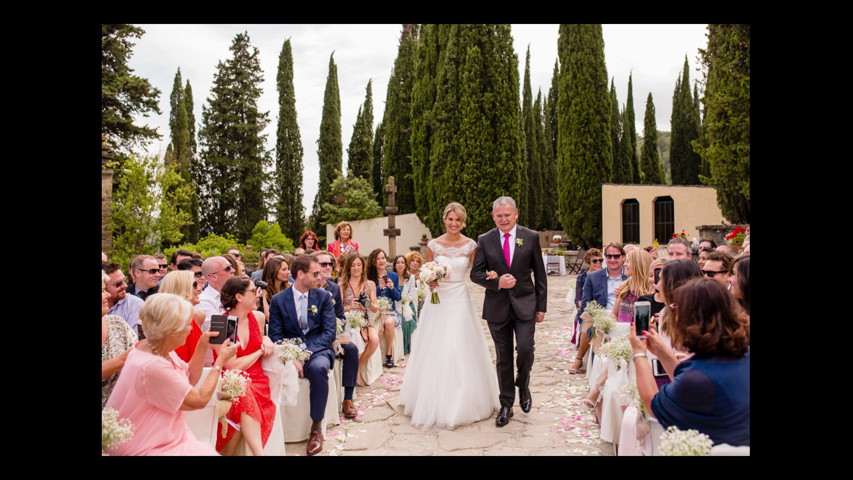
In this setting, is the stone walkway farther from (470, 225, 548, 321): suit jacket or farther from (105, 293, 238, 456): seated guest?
(105, 293, 238, 456): seated guest

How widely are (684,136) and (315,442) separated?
3449 centimetres

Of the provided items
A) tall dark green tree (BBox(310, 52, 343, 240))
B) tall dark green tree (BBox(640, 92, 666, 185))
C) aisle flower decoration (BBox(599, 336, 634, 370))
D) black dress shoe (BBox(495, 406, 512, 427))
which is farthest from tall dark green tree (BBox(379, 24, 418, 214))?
aisle flower decoration (BBox(599, 336, 634, 370))

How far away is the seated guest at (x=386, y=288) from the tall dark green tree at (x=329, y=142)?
26369mm

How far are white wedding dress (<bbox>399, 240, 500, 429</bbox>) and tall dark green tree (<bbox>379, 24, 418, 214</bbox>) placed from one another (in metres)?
23.5

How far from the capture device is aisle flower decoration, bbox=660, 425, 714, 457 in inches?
89.7

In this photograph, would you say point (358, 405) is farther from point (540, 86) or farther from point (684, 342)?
point (540, 86)

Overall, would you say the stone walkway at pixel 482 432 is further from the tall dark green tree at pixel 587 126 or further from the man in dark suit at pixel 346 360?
the tall dark green tree at pixel 587 126

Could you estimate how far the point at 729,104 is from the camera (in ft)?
39.7

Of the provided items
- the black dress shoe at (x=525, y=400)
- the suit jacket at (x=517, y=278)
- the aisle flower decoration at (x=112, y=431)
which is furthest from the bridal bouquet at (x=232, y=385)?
the black dress shoe at (x=525, y=400)

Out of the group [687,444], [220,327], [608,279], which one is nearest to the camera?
[687,444]

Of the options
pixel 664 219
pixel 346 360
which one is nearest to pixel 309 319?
pixel 346 360

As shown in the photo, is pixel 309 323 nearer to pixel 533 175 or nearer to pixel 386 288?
pixel 386 288

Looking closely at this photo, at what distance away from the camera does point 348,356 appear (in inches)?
213

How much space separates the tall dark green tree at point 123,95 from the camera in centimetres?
1948
